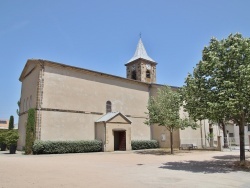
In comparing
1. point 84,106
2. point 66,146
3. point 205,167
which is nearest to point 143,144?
point 84,106

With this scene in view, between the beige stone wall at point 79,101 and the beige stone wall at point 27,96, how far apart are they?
6.00 ft

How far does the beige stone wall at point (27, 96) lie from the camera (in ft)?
87.2

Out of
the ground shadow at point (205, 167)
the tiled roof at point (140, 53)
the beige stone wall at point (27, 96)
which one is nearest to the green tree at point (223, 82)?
the ground shadow at point (205, 167)

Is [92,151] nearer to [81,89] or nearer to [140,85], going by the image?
[81,89]

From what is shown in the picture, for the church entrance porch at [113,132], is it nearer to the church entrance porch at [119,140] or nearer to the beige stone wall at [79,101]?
the church entrance porch at [119,140]

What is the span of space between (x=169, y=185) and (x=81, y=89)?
69.2 feet

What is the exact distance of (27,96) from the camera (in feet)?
94.4

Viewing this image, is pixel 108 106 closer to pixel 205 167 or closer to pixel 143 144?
pixel 143 144

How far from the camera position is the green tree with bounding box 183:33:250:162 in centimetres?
1256

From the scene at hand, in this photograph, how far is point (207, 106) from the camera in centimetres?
1359

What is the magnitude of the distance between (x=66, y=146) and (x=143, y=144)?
37.1ft

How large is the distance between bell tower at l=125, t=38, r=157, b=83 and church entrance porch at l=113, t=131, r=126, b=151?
43.8 ft

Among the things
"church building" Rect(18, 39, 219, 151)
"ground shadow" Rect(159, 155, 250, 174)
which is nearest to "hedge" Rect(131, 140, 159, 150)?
"church building" Rect(18, 39, 219, 151)

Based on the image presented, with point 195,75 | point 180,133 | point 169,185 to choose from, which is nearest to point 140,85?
point 180,133
